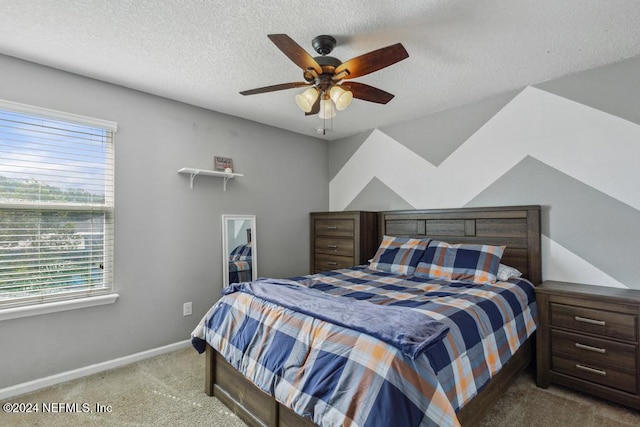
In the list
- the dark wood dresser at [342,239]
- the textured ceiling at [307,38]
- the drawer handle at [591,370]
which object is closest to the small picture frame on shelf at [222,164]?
the textured ceiling at [307,38]

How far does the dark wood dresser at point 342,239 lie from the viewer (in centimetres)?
356

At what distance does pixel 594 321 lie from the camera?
6.79ft

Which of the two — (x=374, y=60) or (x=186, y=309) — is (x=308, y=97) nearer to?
(x=374, y=60)

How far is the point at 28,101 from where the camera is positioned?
2.25 metres

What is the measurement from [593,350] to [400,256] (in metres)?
1.48

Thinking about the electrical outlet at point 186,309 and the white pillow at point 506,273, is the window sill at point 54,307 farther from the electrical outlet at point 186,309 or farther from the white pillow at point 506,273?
the white pillow at point 506,273

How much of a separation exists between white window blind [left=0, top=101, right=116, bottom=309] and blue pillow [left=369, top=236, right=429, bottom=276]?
240cm

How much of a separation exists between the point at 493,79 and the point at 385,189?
1.58 m

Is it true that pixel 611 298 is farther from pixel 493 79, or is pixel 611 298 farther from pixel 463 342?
pixel 493 79

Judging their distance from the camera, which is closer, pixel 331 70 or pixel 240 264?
pixel 331 70

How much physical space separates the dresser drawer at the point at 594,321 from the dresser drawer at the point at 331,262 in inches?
74.9

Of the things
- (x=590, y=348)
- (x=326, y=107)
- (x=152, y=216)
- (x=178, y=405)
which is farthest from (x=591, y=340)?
(x=152, y=216)

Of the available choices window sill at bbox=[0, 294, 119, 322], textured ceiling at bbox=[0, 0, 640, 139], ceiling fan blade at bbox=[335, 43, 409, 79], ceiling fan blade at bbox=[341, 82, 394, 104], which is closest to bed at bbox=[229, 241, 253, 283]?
window sill at bbox=[0, 294, 119, 322]

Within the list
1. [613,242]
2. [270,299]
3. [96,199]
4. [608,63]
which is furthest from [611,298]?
[96,199]
